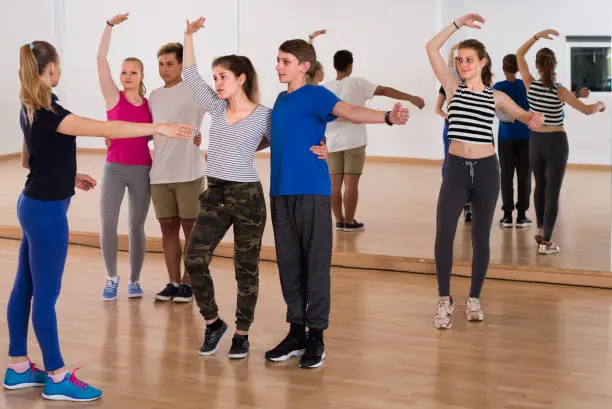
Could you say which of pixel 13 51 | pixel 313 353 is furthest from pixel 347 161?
pixel 13 51

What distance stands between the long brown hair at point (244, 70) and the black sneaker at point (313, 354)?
1.22 meters

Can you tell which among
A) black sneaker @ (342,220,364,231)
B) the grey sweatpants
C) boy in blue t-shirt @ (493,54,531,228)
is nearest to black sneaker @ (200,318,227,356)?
the grey sweatpants

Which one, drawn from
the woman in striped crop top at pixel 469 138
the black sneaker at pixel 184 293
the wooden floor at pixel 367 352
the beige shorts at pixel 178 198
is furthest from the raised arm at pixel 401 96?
the black sneaker at pixel 184 293

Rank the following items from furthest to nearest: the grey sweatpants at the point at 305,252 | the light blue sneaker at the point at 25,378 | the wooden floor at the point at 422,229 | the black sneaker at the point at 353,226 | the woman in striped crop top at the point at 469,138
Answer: the black sneaker at the point at 353,226
the wooden floor at the point at 422,229
the woman in striped crop top at the point at 469,138
the grey sweatpants at the point at 305,252
the light blue sneaker at the point at 25,378

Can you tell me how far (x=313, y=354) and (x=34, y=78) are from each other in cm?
188

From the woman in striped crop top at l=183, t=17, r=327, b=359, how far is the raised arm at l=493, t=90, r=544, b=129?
4.44 ft

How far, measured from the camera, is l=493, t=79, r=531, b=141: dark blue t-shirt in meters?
8.13

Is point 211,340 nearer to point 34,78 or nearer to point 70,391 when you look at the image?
point 70,391

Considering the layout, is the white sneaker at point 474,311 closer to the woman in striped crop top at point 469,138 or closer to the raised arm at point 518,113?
the woman in striped crop top at point 469,138

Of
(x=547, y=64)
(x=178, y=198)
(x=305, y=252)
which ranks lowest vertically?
(x=305, y=252)

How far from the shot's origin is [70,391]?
15.0 feet

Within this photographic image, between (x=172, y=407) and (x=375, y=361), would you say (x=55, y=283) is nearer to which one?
Answer: (x=172, y=407)

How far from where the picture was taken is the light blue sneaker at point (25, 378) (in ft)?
15.5

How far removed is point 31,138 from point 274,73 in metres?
7.13
